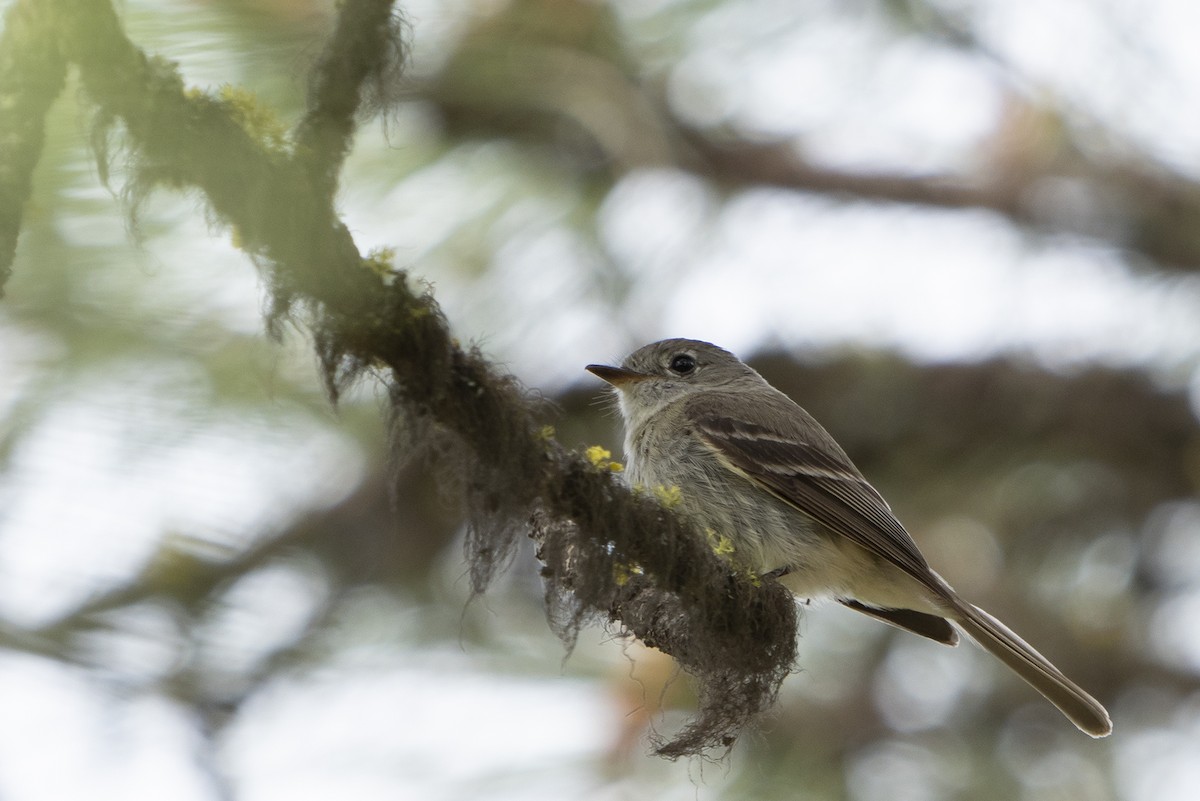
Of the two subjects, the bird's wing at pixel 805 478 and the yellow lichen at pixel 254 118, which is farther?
the bird's wing at pixel 805 478

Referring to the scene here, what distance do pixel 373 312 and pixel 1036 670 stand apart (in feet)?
12.6

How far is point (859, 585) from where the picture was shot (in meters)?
5.00

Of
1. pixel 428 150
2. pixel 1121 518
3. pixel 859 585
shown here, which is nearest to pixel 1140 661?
pixel 1121 518

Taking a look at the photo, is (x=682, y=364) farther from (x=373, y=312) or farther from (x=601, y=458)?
(x=373, y=312)

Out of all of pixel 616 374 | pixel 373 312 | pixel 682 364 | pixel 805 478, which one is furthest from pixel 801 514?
pixel 373 312

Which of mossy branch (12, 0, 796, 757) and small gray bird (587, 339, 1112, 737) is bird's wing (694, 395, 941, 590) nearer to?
small gray bird (587, 339, 1112, 737)

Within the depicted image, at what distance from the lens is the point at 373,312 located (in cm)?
200

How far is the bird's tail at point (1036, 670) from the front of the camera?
4.86 m

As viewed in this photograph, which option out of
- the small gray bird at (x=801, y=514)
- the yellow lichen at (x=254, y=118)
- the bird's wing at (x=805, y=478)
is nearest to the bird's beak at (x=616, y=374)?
the small gray bird at (x=801, y=514)

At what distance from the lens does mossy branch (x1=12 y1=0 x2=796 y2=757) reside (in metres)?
1.89

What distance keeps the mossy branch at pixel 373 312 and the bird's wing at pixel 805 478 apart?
6.20ft

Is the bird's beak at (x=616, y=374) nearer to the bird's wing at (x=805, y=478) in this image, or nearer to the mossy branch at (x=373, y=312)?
the bird's wing at (x=805, y=478)

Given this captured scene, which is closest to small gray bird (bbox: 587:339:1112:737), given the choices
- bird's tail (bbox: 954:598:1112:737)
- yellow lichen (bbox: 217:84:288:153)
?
bird's tail (bbox: 954:598:1112:737)

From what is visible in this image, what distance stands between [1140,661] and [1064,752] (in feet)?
1.86
